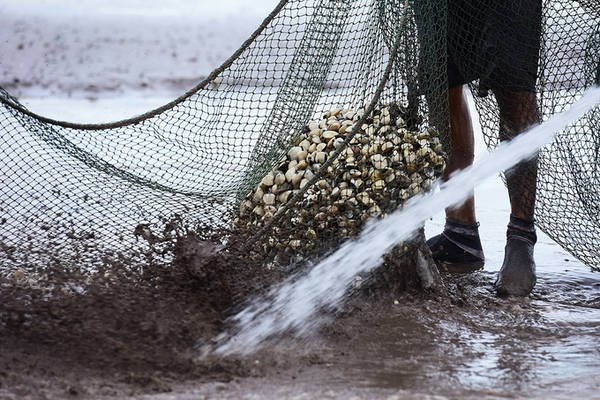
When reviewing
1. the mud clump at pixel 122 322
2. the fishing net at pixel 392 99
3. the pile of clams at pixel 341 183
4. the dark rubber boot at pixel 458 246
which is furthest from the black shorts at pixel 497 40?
the mud clump at pixel 122 322

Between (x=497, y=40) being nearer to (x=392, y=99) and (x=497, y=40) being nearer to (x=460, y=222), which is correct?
(x=392, y=99)

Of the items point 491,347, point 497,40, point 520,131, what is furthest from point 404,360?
point 497,40

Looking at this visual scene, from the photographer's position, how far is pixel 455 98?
304 centimetres

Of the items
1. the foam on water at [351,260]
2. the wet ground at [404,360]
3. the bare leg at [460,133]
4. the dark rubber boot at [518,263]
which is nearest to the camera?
the wet ground at [404,360]

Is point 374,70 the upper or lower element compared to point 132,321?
upper

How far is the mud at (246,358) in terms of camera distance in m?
1.83

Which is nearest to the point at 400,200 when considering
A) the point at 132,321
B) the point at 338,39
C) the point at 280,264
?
the point at 280,264

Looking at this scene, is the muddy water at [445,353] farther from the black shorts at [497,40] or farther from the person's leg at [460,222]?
the black shorts at [497,40]

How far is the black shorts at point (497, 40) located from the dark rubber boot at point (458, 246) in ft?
2.33

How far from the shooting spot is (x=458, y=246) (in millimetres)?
3146

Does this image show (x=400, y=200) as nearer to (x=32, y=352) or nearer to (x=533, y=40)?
(x=533, y=40)

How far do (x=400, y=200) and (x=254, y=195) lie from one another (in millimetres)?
577

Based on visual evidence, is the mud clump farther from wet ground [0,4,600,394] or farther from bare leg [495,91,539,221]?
bare leg [495,91,539,221]

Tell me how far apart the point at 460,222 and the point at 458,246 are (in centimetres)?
11
